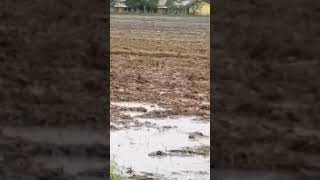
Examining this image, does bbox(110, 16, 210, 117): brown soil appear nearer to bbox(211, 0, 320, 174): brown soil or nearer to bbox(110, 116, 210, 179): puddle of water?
bbox(110, 116, 210, 179): puddle of water

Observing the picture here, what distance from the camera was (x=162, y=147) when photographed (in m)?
4.14

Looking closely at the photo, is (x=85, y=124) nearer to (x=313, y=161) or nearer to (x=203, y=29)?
(x=313, y=161)

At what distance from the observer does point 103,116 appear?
1.72 m

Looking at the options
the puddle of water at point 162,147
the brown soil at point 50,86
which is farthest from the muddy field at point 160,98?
the brown soil at point 50,86

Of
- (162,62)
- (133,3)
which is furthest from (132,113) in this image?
(133,3)

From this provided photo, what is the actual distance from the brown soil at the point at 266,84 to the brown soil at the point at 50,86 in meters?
0.34

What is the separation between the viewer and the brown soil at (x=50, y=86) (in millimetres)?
1716

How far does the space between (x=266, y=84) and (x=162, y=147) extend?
2.59 m

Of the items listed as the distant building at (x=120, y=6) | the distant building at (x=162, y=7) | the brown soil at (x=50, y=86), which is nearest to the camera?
the brown soil at (x=50, y=86)

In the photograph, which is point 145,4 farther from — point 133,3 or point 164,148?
point 164,148

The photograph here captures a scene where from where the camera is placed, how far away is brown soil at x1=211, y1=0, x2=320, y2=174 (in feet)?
5.14

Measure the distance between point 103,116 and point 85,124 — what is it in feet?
0.18

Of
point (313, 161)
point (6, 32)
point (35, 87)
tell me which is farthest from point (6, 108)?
point (313, 161)

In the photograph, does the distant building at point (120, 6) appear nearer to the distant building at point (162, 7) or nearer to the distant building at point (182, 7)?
the distant building at point (182, 7)
